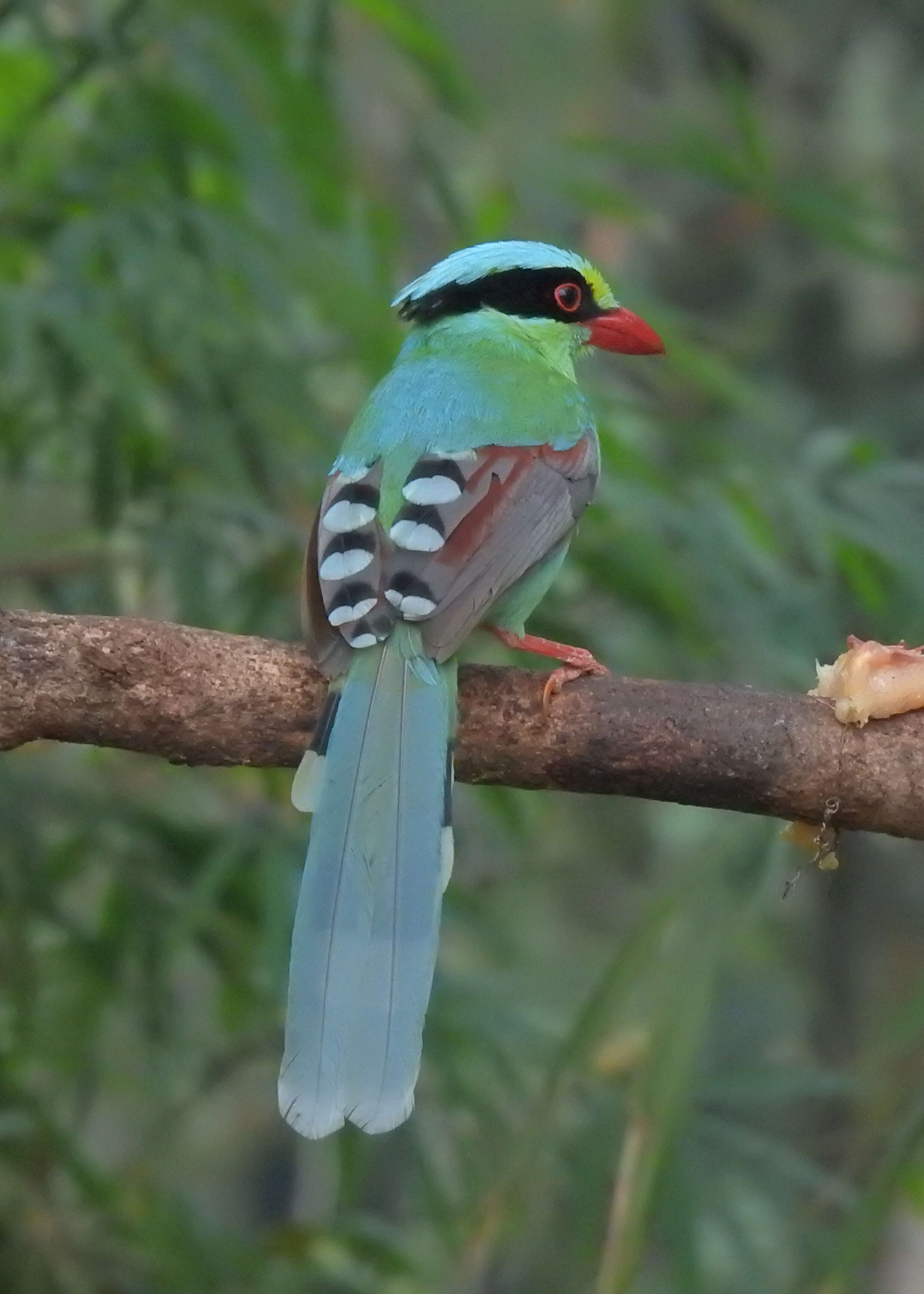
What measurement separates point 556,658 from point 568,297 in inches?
48.7

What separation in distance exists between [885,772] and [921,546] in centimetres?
138

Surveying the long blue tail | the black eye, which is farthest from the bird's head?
the long blue tail

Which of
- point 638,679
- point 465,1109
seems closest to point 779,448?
point 465,1109

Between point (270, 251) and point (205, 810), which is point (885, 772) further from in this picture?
point (205, 810)

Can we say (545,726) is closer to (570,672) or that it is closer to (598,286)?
(570,672)

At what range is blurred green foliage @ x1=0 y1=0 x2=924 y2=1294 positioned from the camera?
11.6 ft

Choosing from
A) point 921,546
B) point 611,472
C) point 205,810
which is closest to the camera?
point 921,546

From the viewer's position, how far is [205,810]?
196 inches

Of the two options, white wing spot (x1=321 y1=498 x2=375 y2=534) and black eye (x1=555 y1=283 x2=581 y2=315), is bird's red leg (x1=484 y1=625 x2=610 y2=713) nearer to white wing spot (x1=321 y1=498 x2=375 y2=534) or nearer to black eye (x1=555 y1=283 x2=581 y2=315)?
white wing spot (x1=321 y1=498 x2=375 y2=534)

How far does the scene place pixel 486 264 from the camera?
3.76m

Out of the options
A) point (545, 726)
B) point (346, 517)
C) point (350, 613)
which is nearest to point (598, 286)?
point (346, 517)

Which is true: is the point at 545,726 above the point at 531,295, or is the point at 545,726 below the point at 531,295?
below

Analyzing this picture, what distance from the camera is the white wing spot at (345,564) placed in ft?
9.25

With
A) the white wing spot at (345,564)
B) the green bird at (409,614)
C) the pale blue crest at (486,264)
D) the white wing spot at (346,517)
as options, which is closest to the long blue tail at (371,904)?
the green bird at (409,614)
